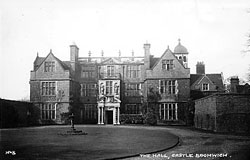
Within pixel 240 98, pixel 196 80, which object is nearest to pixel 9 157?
pixel 240 98

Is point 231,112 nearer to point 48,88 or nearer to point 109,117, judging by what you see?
Answer: point 109,117

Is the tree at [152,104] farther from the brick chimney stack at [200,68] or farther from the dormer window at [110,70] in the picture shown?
the brick chimney stack at [200,68]

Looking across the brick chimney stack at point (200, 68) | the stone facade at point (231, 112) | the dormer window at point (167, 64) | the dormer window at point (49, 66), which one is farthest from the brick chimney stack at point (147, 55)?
the stone facade at point (231, 112)

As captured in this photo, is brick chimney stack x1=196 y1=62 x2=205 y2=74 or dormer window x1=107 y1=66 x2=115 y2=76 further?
brick chimney stack x1=196 y1=62 x2=205 y2=74

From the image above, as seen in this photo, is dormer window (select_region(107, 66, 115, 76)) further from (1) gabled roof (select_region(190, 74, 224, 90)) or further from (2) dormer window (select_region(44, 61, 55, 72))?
(1) gabled roof (select_region(190, 74, 224, 90))

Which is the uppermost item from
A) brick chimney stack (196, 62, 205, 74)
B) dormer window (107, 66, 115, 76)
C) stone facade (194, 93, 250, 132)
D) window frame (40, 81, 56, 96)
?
brick chimney stack (196, 62, 205, 74)

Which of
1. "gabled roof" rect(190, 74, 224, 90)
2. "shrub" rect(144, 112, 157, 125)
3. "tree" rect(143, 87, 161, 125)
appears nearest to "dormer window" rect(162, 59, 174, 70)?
"tree" rect(143, 87, 161, 125)

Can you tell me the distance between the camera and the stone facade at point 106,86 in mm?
31938

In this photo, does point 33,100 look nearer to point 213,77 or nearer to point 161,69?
point 161,69

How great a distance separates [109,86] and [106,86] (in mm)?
391

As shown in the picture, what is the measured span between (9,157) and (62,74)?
25.3 m

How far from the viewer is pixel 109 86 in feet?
113

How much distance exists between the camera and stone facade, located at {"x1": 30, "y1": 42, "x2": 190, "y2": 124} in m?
31.9

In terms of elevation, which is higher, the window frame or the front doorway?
the window frame
